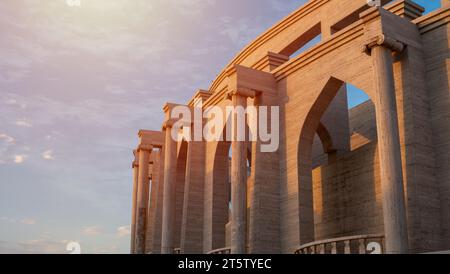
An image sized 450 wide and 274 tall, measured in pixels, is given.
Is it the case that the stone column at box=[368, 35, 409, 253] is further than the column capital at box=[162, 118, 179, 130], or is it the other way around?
the column capital at box=[162, 118, 179, 130]

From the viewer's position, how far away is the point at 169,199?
26031 mm

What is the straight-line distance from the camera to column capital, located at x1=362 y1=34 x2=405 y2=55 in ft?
50.8

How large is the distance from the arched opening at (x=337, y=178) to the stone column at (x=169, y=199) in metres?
6.94

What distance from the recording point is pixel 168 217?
1015 inches

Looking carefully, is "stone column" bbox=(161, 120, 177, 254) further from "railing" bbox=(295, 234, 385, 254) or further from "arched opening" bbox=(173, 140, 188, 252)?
"railing" bbox=(295, 234, 385, 254)

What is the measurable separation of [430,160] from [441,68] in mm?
2572

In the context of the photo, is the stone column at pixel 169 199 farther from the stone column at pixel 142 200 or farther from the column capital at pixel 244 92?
the column capital at pixel 244 92

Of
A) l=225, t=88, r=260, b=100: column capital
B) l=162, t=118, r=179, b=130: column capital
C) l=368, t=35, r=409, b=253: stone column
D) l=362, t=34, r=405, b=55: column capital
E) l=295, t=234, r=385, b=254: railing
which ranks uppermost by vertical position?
l=162, t=118, r=179, b=130: column capital

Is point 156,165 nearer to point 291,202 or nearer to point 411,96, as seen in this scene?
point 291,202

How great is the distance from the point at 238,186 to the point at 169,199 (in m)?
7.02

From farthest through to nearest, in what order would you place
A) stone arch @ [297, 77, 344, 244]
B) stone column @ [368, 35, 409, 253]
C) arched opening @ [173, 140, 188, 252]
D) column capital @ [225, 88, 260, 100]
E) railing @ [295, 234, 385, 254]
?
arched opening @ [173, 140, 188, 252]
column capital @ [225, 88, 260, 100]
stone arch @ [297, 77, 344, 244]
railing @ [295, 234, 385, 254]
stone column @ [368, 35, 409, 253]

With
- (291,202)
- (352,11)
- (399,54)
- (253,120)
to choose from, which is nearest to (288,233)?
(291,202)

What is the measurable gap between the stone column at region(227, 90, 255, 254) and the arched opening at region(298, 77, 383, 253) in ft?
6.51

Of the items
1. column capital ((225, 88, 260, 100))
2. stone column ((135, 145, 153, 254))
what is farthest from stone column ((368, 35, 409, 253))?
stone column ((135, 145, 153, 254))
